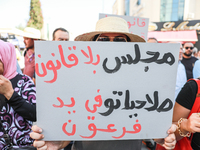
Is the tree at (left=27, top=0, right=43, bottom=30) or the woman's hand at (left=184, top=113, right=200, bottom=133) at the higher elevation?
the tree at (left=27, top=0, right=43, bottom=30)

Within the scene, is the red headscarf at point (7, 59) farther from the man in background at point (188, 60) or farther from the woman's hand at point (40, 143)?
the man in background at point (188, 60)

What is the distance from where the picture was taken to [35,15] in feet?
99.6

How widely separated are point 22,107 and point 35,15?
33.8m

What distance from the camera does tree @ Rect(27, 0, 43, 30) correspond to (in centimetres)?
3009

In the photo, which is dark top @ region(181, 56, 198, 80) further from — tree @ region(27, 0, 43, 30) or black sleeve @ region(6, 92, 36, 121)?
tree @ region(27, 0, 43, 30)

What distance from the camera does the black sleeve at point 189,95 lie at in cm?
106

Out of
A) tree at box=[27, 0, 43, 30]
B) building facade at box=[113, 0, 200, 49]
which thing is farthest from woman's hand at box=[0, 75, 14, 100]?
tree at box=[27, 0, 43, 30]

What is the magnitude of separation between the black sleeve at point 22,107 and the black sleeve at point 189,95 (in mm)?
1080

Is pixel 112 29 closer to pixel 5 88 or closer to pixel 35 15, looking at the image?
pixel 5 88

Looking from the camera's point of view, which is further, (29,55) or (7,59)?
(29,55)

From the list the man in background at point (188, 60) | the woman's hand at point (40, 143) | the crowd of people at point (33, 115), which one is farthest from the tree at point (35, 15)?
the woman's hand at point (40, 143)

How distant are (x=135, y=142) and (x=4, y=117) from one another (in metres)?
0.95

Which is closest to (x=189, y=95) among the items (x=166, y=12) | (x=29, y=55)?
(x=29, y=55)

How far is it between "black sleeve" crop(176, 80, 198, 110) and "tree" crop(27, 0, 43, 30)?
107ft
